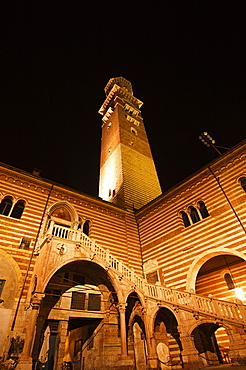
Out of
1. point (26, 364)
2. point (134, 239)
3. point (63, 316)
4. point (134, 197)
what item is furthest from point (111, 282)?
point (134, 197)

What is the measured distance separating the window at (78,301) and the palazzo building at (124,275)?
5cm

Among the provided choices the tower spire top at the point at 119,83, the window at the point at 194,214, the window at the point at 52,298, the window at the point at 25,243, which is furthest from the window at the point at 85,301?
the tower spire top at the point at 119,83

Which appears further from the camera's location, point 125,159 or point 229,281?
point 125,159

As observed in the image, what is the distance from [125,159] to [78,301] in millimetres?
16865

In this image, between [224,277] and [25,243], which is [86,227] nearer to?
[25,243]

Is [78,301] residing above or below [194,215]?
below

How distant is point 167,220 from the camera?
55.0 ft

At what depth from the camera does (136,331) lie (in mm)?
12391

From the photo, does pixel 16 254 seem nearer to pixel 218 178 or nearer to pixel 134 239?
pixel 134 239

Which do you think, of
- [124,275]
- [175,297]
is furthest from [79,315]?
[175,297]

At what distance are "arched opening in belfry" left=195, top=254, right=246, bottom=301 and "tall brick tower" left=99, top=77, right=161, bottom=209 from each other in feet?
28.9

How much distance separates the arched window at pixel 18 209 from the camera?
13.5 m

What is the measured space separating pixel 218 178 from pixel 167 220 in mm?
5016

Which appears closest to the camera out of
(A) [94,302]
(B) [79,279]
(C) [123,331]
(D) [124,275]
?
(C) [123,331]
